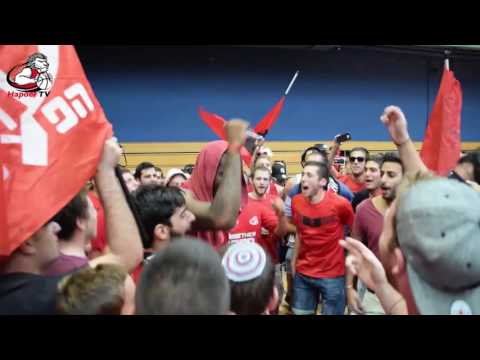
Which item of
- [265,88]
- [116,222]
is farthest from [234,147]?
[265,88]

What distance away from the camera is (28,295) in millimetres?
1282

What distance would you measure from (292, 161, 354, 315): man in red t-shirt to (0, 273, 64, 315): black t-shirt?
243cm

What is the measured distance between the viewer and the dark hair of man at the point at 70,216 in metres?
1.55

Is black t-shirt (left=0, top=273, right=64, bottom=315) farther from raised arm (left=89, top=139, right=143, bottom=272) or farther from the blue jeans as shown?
the blue jeans

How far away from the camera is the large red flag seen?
83.4 inches

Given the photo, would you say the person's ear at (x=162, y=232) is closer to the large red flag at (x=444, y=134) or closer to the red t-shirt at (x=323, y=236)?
the large red flag at (x=444, y=134)

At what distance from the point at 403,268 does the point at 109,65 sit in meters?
7.24

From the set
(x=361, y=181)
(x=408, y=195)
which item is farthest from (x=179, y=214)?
(x=361, y=181)

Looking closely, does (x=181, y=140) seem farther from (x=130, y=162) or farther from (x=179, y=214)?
(x=179, y=214)

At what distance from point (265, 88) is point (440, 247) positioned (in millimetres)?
7533

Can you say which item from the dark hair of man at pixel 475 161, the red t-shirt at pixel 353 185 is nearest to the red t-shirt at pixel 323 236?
the dark hair of man at pixel 475 161

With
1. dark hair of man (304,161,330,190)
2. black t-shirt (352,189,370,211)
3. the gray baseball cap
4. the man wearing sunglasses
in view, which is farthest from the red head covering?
the man wearing sunglasses

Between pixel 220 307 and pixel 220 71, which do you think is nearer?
pixel 220 307
